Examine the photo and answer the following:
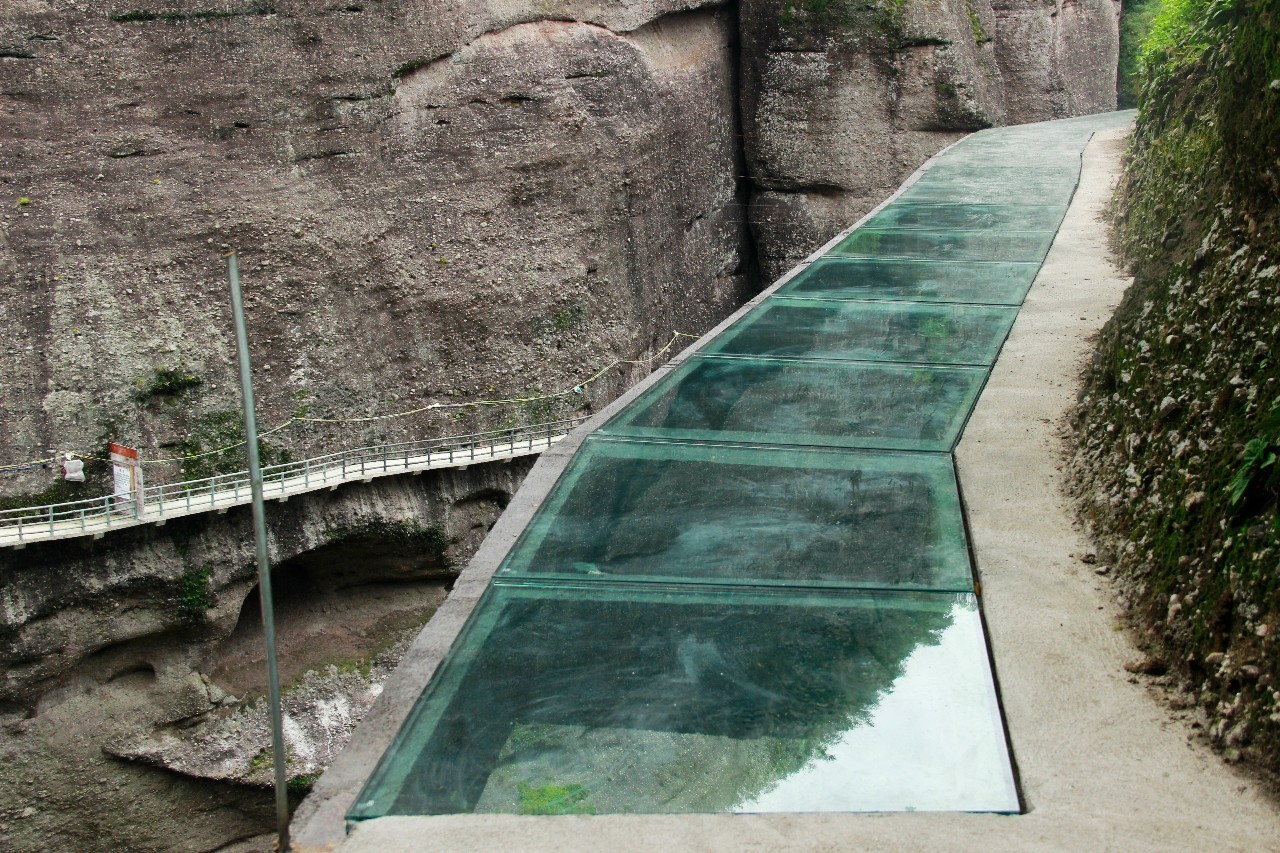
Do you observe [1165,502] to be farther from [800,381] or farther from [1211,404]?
[800,381]

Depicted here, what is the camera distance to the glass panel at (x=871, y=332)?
6.12 m

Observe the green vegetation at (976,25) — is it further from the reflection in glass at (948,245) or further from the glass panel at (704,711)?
the glass panel at (704,711)

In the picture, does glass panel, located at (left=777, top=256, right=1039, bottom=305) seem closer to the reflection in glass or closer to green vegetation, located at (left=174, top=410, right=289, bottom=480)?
the reflection in glass

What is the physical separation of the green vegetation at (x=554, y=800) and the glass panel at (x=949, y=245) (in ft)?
19.8

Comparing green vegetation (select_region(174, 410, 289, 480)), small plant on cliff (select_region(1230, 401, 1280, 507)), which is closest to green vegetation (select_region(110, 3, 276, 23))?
green vegetation (select_region(174, 410, 289, 480))

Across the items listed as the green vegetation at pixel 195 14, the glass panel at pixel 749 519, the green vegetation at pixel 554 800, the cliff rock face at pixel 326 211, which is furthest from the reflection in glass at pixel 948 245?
the green vegetation at pixel 195 14

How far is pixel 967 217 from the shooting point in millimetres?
9641

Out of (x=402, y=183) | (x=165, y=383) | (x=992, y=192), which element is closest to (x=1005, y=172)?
(x=992, y=192)

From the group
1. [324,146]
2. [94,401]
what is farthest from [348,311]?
[94,401]

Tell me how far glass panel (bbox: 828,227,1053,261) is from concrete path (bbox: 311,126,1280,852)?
13.1 ft

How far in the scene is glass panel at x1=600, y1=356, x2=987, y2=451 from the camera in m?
5.03

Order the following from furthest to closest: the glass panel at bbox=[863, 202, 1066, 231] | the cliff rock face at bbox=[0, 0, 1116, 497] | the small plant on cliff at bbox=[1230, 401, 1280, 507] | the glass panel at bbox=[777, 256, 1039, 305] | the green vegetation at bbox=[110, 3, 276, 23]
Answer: the green vegetation at bbox=[110, 3, 276, 23] < the cliff rock face at bbox=[0, 0, 1116, 497] < the glass panel at bbox=[863, 202, 1066, 231] < the glass panel at bbox=[777, 256, 1039, 305] < the small plant on cliff at bbox=[1230, 401, 1280, 507]

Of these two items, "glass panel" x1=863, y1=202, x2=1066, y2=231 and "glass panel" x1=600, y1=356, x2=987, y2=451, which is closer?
"glass panel" x1=600, y1=356, x2=987, y2=451

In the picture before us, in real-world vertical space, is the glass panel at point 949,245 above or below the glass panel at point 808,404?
above
